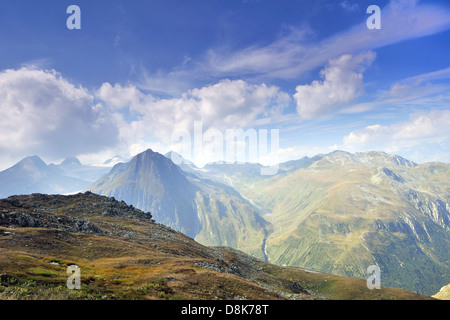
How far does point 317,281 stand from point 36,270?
90165 mm

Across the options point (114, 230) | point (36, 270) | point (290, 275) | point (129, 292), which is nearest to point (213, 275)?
point (129, 292)

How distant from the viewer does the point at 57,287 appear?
2241 cm

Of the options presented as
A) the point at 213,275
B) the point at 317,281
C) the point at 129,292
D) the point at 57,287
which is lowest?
the point at 317,281

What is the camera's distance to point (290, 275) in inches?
3511

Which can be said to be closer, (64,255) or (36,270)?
(36,270)

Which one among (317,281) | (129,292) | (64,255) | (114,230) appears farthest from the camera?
(317,281)

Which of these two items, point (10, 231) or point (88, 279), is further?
point (10, 231)

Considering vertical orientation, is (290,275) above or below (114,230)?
below
